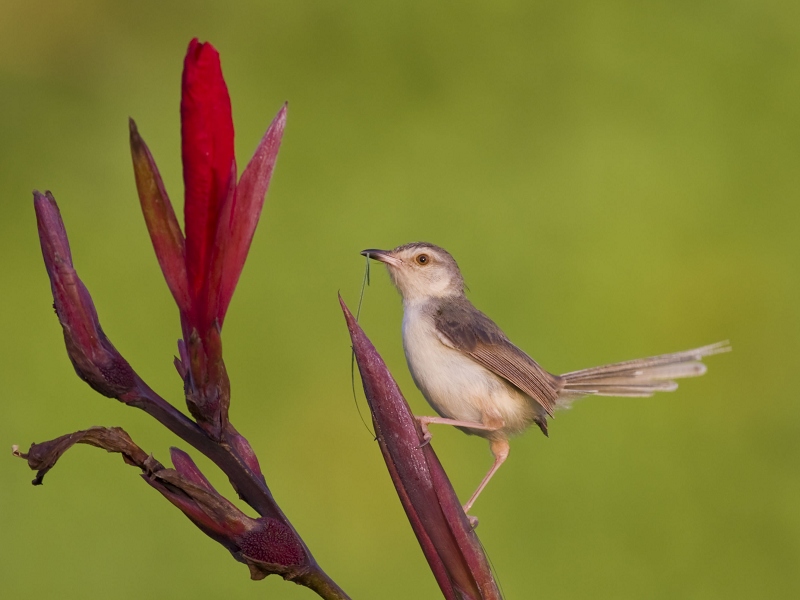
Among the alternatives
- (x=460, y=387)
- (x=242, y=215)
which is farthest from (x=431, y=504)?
(x=460, y=387)

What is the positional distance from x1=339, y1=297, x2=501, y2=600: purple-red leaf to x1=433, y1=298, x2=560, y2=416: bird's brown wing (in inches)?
27.2

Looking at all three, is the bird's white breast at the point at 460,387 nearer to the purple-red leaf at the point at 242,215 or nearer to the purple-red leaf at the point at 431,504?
the purple-red leaf at the point at 431,504

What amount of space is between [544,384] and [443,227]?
132cm

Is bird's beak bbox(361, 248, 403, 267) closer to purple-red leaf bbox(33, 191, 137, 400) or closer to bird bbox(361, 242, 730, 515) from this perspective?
bird bbox(361, 242, 730, 515)

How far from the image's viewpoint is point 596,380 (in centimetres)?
176

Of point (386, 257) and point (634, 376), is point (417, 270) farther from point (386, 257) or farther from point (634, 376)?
point (634, 376)

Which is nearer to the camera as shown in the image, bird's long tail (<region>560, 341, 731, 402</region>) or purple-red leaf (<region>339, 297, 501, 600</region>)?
purple-red leaf (<region>339, 297, 501, 600</region>)

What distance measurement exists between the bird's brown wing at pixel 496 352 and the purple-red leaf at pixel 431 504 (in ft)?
2.27

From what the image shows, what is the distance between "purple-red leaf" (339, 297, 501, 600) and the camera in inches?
31.4

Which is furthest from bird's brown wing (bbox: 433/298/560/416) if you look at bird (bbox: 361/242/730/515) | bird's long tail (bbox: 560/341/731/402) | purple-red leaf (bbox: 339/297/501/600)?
purple-red leaf (bbox: 339/297/501/600)

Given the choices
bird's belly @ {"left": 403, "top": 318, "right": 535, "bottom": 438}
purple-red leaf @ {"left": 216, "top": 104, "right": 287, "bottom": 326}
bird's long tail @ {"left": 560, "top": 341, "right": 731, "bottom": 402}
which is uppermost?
purple-red leaf @ {"left": 216, "top": 104, "right": 287, "bottom": 326}

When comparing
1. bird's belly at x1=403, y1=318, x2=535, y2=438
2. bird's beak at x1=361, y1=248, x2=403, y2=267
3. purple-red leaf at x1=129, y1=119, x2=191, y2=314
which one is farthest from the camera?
bird's beak at x1=361, y1=248, x2=403, y2=267

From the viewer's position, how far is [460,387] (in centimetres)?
151

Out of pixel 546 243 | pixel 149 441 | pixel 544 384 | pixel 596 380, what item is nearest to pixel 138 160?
pixel 544 384
